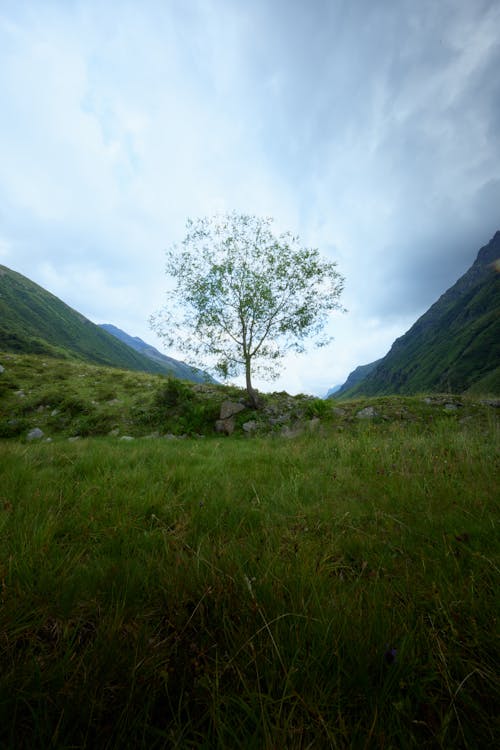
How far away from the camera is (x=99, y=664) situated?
0.99 meters

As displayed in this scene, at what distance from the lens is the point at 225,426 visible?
1145 cm

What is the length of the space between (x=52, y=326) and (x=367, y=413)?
457 feet

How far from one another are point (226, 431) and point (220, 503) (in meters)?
8.66

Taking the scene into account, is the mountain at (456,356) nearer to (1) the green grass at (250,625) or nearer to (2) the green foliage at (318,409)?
(2) the green foliage at (318,409)

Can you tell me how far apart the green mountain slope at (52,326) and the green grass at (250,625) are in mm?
78119

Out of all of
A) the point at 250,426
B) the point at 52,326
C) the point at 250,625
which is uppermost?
the point at 52,326

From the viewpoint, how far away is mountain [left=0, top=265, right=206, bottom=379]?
319ft

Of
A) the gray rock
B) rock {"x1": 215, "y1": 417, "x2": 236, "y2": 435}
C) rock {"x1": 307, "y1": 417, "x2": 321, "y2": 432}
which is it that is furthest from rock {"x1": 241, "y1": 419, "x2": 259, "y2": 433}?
rock {"x1": 307, "y1": 417, "x2": 321, "y2": 432}

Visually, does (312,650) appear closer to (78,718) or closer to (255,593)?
(255,593)

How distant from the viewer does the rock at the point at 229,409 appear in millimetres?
12102

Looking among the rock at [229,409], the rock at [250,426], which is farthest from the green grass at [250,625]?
the rock at [229,409]

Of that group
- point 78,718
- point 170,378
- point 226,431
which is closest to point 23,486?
point 78,718

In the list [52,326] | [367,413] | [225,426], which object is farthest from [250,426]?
[52,326]

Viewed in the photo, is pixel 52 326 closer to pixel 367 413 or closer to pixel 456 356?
pixel 367 413
